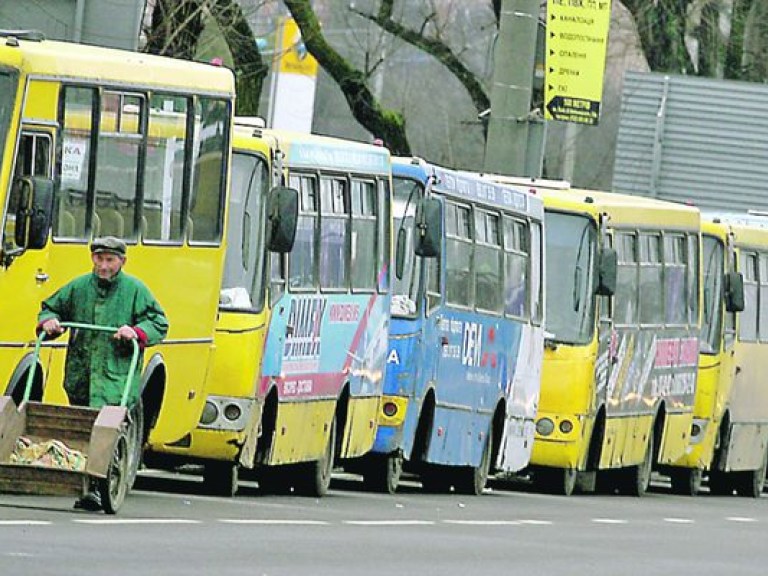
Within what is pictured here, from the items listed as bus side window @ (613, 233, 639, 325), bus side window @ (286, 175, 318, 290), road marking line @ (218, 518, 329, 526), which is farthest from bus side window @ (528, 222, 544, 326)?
road marking line @ (218, 518, 329, 526)

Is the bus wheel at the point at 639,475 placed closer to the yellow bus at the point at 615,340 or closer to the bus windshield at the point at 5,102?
the yellow bus at the point at 615,340

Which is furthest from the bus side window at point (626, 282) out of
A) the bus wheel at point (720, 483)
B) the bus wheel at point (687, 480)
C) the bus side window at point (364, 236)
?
the bus side window at point (364, 236)

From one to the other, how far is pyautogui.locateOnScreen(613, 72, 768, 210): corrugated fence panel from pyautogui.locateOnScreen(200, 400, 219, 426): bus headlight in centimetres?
2687

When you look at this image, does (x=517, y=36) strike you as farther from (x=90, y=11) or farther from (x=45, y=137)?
(x=45, y=137)

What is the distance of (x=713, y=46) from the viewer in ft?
172

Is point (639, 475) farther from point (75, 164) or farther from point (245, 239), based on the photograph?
point (75, 164)

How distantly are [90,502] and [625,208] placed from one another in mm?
13879

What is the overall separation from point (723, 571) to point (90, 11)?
35.9ft

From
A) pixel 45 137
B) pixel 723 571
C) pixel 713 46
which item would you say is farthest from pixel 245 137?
pixel 713 46

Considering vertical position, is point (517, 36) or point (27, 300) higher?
point (517, 36)

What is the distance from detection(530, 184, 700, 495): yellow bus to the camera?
28.4m

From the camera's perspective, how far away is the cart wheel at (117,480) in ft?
54.0

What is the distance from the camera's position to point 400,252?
24547 mm

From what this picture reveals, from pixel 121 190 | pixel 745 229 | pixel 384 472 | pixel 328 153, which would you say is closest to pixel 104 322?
pixel 121 190
